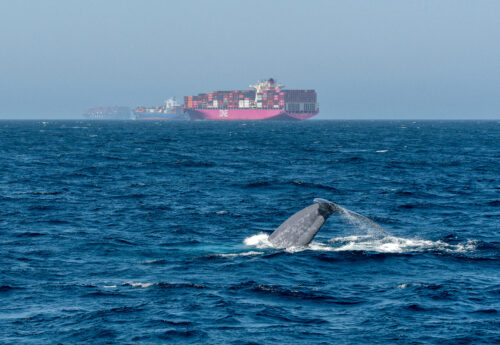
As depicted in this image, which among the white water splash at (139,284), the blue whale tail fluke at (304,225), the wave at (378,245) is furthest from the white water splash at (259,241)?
the white water splash at (139,284)

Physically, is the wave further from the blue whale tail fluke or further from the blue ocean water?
the blue whale tail fluke

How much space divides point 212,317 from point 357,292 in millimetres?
3829

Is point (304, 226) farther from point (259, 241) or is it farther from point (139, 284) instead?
point (139, 284)

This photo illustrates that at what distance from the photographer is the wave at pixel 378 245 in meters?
19.6

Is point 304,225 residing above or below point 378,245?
above

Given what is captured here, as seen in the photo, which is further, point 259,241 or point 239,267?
point 259,241

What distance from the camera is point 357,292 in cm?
1505

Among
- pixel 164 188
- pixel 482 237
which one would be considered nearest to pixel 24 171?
pixel 164 188

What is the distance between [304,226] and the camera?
61.5ft

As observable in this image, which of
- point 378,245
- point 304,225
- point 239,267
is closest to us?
point 239,267

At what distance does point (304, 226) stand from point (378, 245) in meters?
3.10

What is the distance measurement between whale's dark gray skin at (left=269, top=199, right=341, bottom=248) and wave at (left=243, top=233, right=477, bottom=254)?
0.27 m

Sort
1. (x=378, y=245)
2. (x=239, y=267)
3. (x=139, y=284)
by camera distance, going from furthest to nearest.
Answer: (x=378, y=245), (x=239, y=267), (x=139, y=284)

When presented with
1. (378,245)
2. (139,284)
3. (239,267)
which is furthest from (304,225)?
(139,284)
